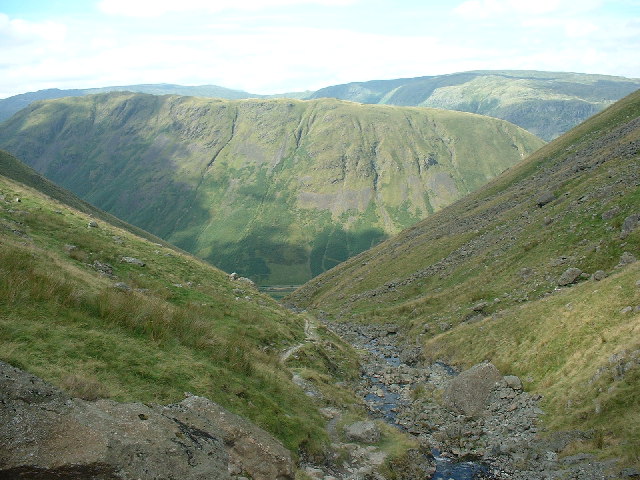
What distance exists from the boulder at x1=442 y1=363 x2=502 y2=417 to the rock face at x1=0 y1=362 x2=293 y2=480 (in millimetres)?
21732

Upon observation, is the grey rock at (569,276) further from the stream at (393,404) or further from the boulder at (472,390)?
the boulder at (472,390)

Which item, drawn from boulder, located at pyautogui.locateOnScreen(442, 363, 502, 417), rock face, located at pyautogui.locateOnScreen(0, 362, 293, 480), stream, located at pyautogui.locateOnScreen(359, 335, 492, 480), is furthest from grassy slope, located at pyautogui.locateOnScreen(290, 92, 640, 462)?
rock face, located at pyautogui.locateOnScreen(0, 362, 293, 480)

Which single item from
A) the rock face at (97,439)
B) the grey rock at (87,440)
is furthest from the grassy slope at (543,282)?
the grey rock at (87,440)

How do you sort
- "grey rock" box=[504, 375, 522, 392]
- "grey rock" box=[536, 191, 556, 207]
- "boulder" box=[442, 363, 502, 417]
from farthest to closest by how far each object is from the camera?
"grey rock" box=[536, 191, 556, 207]
"grey rock" box=[504, 375, 522, 392]
"boulder" box=[442, 363, 502, 417]

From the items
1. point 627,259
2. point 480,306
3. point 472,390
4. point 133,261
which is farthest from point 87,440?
point 480,306

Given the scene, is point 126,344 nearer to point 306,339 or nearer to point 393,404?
point 393,404

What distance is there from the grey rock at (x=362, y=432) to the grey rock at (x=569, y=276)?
3012cm

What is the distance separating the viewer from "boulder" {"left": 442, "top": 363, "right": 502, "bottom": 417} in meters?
33.3

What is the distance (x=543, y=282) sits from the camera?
1949 inches

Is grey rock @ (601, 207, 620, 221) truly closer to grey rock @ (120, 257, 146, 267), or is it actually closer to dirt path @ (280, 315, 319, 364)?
dirt path @ (280, 315, 319, 364)

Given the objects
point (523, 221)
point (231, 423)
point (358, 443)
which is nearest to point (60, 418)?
point (231, 423)

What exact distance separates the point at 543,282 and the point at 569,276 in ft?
12.2

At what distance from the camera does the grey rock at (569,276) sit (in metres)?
45.5

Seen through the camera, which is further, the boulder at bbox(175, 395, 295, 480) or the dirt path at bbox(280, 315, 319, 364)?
the dirt path at bbox(280, 315, 319, 364)
